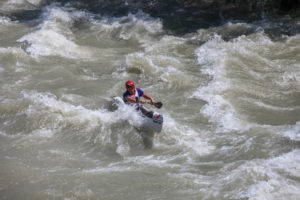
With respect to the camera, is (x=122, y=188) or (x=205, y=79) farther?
(x=205, y=79)

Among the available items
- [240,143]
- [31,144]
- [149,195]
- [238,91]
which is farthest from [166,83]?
[149,195]

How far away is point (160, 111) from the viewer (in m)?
8.37

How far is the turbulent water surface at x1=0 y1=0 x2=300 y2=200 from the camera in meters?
5.59

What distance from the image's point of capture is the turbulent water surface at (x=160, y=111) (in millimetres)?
5587

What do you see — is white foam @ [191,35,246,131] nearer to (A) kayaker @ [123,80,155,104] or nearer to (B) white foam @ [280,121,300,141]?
(B) white foam @ [280,121,300,141]

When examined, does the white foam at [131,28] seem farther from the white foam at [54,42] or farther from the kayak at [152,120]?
the kayak at [152,120]

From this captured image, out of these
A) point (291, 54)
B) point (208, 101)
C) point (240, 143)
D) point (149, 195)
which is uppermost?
point (291, 54)

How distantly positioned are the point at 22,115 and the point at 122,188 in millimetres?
3349

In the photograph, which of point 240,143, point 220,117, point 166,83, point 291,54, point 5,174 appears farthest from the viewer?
point 291,54

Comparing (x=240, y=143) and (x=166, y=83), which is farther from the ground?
(x=166, y=83)

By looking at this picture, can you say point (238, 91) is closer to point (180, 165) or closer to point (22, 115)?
point (180, 165)

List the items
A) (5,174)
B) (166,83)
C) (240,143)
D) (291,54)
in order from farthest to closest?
(291,54)
(166,83)
(240,143)
(5,174)

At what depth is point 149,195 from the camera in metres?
5.39

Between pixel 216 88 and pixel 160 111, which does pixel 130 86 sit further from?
pixel 216 88
